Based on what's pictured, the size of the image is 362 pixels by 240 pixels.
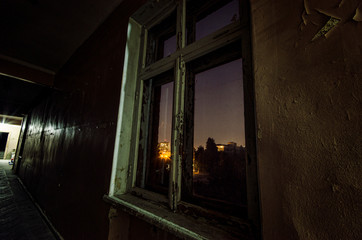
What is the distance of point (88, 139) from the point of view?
5.57ft

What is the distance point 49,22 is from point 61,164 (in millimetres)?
2233

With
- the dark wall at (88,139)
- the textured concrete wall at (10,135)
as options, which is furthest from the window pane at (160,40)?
the textured concrete wall at (10,135)

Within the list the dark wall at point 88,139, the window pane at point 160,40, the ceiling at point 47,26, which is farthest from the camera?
the ceiling at point 47,26

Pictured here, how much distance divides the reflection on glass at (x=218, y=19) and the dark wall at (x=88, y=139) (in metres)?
0.75

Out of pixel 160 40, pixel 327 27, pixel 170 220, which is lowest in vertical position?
pixel 170 220

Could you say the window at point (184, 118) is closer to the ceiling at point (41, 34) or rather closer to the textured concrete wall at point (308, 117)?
the textured concrete wall at point (308, 117)

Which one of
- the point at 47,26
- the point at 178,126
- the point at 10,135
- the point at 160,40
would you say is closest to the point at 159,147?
the point at 178,126

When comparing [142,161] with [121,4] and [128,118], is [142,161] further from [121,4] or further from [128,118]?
[121,4]

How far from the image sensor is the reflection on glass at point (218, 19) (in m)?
1.04

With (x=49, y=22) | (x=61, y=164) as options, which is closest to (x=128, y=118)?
(x=61, y=164)

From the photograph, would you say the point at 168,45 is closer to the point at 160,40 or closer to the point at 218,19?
the point at 160,40

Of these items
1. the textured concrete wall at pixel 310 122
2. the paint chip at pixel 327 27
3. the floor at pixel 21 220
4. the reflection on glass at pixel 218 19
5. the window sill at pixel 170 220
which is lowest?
the floor at pixel 21 220

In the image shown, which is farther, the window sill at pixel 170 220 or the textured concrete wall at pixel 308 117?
the window sill at pixel 170 220

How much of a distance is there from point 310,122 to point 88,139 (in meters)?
1.92
